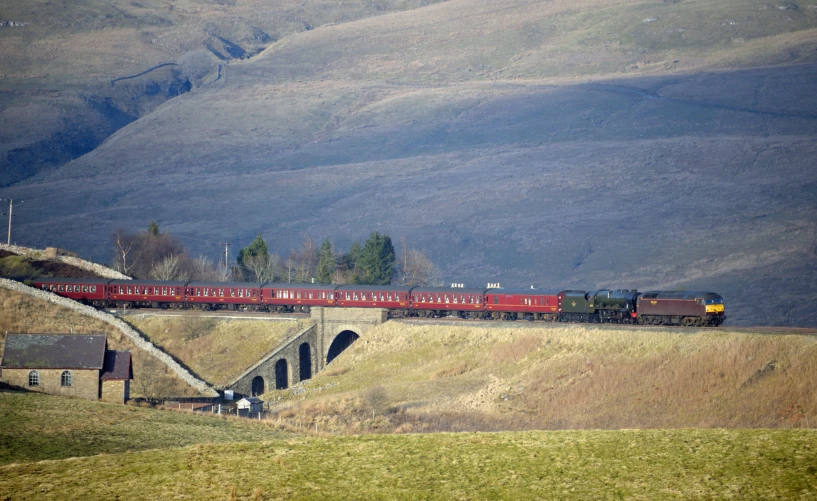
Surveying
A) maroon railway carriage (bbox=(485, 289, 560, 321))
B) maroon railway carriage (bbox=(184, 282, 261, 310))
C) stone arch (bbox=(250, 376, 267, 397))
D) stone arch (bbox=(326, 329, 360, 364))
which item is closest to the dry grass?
stone arch (bbox=(250, 376, 267, 397))

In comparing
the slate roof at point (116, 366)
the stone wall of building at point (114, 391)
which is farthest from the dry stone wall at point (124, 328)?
the stone wall of building at point (114, 391)

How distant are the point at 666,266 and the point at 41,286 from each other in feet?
286

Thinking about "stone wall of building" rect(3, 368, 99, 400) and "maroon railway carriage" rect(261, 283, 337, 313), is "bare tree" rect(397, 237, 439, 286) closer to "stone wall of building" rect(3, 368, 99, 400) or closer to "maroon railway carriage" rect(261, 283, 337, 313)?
"maroon railway carriage" rect(261, 283, 337, 313)

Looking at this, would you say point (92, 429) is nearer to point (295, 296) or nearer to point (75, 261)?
point (295, 296)

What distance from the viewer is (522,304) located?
255 ft

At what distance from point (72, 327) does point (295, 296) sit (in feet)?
56.8

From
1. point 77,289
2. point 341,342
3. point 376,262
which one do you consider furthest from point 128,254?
point 341,342

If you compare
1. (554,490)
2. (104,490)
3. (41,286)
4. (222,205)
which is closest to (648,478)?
(554,490)

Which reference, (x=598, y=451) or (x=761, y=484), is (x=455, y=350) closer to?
(x=598, y=451)

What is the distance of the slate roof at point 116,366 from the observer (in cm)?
5578

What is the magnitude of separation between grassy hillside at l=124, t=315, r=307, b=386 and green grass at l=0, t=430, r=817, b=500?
4247 cm

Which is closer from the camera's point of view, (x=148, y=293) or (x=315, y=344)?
(x=315, y=344)

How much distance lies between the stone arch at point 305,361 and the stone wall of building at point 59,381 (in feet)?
83.3

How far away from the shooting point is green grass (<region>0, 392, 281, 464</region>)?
37562mm
